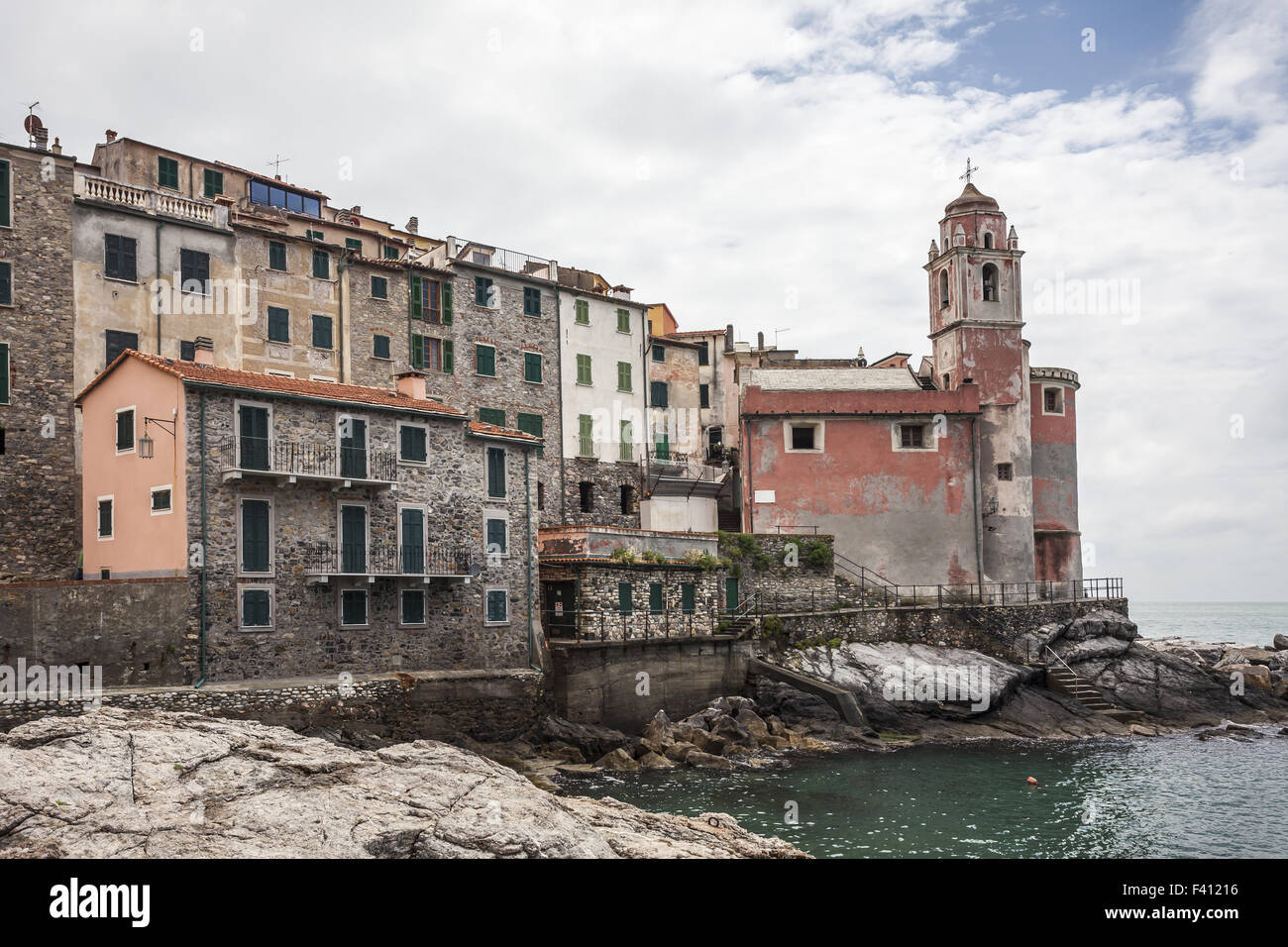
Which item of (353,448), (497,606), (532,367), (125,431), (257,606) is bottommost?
(497,606)

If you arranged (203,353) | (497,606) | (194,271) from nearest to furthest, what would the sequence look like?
(203,353) → (497,606) → (194,271)

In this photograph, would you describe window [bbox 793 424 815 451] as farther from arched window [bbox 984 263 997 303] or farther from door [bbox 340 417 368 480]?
door [bbox 340 417 368 480]

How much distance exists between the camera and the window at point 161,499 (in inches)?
1087

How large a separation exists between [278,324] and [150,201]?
589cm

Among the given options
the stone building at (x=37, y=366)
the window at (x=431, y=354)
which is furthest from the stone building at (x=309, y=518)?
the window at (x=431, y=354)

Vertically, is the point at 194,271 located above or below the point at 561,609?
above

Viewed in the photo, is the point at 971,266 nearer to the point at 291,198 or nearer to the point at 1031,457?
the point at 1031,457

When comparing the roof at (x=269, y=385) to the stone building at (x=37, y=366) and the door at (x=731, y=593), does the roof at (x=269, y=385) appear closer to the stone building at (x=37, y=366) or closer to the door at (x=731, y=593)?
the stone building at (x=37, y=366)

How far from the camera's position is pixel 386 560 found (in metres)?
30.9

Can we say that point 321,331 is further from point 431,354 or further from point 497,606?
point 497,606

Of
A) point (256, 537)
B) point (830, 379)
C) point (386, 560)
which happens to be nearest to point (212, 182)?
point (386, 560)

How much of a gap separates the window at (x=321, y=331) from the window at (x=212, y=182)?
1201 cm
